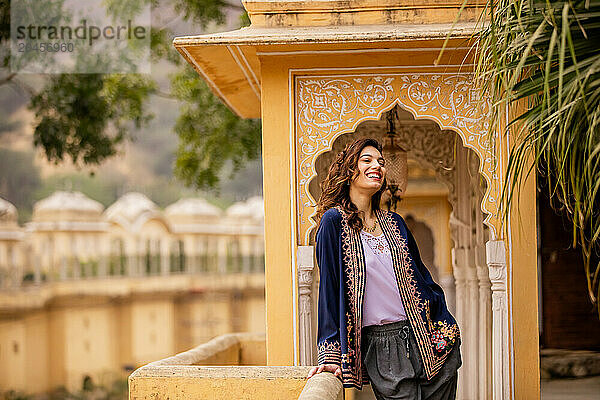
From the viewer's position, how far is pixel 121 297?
18297 mm

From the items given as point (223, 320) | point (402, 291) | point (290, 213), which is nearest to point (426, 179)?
point (223, 320)

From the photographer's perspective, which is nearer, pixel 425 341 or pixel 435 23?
pixel 425 341

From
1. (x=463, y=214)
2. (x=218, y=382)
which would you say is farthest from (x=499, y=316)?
(x=463, y=214)

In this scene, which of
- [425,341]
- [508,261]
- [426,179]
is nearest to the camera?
[425,341]

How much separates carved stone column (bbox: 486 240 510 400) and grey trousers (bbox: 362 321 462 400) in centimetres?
133

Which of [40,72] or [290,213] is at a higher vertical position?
[40,72]

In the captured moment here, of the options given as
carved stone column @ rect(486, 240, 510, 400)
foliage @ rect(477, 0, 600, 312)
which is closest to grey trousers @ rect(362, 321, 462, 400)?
foliage @ rect(477, 0, 600, 312)

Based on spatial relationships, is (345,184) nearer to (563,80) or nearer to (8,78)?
(563,80)

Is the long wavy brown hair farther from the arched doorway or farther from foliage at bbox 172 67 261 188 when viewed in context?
foliage at bbox 172 67 261 188

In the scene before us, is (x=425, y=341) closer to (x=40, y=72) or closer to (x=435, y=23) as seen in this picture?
(x=435, y=23)

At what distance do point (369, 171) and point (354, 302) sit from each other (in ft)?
2.13

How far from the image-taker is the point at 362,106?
214 inches

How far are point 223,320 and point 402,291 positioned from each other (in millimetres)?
15061

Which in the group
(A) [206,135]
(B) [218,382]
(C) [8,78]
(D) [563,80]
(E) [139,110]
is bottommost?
(B) [218,382]
